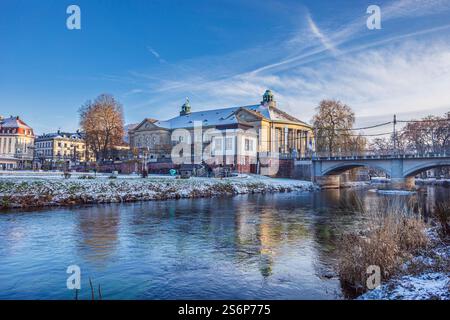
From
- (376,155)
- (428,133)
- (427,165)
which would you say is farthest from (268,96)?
(427,165)

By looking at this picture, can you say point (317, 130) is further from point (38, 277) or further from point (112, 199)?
point (38, 277)

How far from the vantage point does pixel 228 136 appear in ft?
227

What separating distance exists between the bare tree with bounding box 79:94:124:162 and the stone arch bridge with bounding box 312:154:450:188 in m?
37.6

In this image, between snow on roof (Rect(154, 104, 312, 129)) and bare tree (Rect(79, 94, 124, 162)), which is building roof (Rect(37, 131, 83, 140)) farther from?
bare tree (Rect(79, 94, 124, 162))

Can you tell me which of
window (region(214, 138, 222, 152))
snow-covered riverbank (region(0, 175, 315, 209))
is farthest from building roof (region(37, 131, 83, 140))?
snow-covered riverbank (region(0, 175, 315, 209))

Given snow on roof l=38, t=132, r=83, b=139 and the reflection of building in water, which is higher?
snow on roof l=38, t=132, r=83, b=139

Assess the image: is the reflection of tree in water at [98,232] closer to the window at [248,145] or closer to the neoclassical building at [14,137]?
the window at [248,145]

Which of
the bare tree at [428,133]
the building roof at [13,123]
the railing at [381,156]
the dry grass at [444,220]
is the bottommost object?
the dry grass at [444,220]

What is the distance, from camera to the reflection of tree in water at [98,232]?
12.0 m

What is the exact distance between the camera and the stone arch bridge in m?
51.6

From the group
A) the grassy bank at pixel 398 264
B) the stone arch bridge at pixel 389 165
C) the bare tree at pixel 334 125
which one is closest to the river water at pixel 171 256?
the grassy bank at pixel 398 264

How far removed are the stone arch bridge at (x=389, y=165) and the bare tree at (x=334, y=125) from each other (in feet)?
31.4

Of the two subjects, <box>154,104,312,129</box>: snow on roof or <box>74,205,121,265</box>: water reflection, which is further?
<box>154,104,312,129</box>: snow on roof

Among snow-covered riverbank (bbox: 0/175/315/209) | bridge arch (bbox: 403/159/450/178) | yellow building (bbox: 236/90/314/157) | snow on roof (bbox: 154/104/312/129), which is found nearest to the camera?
snow-covered riverbank (bbox: 0/175/315/209)
